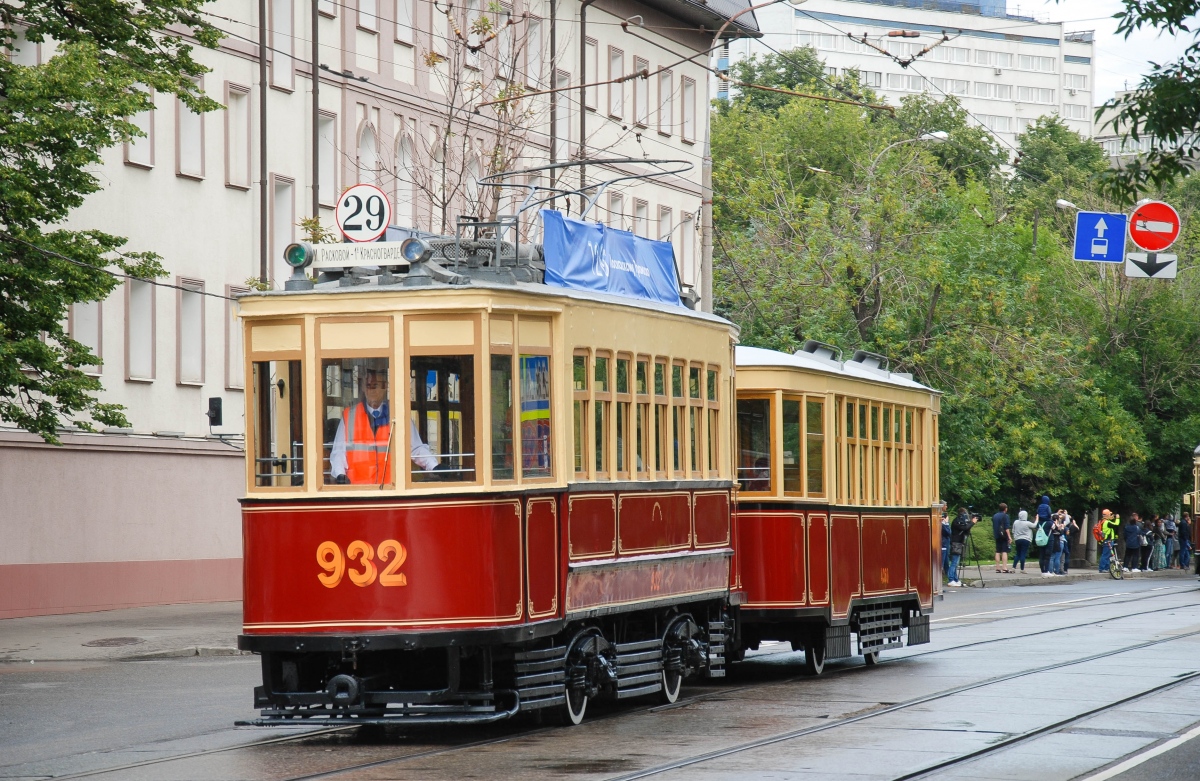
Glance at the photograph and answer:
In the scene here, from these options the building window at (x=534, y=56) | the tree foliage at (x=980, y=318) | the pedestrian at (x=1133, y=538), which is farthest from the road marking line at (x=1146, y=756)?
the pedestrian at (x=1133, y=538)

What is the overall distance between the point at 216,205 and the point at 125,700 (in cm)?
1701

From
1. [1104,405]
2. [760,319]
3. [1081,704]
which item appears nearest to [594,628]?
[1081,704]

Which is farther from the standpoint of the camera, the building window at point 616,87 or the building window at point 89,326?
the building window at point 616,87

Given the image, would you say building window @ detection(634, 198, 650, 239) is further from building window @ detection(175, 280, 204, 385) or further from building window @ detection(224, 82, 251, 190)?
building window @ detection(175, 280, 204, 385)

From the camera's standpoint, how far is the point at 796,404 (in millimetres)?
18031

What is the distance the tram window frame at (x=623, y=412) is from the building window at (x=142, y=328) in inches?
699

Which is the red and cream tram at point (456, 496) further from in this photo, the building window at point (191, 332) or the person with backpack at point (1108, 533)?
the person with backpack at point (1108, 533)

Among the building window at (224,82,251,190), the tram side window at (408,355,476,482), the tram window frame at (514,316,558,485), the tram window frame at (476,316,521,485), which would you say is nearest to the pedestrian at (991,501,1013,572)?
the building window at (224,82,251,190)

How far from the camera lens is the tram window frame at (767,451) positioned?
58.7 feet

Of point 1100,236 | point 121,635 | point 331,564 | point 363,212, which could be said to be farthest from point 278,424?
point 1100,236

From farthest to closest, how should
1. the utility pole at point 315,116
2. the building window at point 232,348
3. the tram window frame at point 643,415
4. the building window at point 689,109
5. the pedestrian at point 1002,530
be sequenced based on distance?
the building window at point 689,109 → the pedestrian at point 1002,530 → the utility pole at point 315,116 → the building window at point 232,348 → the tram window frame at point 643,415

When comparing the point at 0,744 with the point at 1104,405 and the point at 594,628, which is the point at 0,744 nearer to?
the point at 594,628

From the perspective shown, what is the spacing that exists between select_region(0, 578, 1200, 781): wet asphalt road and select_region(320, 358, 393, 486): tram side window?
1704mm

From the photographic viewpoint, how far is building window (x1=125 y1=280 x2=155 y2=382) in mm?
30922
